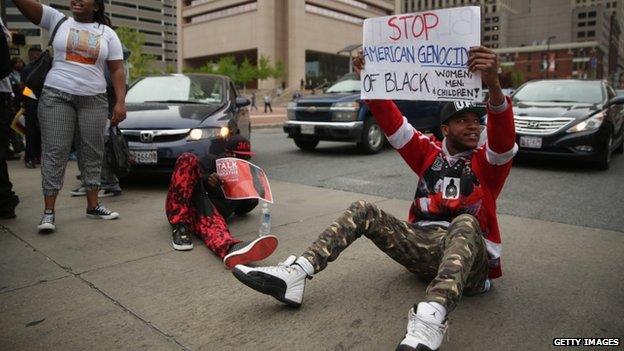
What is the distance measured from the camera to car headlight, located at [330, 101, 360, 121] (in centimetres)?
941

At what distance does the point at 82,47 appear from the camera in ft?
13.3

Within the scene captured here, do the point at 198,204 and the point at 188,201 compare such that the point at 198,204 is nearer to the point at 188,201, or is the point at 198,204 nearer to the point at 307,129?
the point at 188,201

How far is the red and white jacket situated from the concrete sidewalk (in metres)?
0.44

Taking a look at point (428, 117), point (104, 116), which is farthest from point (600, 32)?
point (104, 116)

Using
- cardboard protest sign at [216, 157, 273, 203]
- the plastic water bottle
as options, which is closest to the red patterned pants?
cardboard protest sign at [216, 157, 273, 203]

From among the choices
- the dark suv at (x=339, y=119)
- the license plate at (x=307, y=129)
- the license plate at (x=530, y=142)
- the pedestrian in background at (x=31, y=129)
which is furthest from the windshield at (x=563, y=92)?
the pedestrian in background at (x=31, y=129)

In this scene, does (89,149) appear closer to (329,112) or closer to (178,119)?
(178,119)

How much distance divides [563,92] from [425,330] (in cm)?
813

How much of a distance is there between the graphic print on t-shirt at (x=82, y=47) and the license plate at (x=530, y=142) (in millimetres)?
6216

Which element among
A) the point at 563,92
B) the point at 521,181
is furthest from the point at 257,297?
the point at 563,92

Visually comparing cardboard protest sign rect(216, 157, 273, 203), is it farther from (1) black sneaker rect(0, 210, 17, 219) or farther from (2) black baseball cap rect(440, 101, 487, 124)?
(1) black sneaker rect(0, 210, 17, 219)

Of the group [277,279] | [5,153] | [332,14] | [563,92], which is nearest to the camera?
[277,279]

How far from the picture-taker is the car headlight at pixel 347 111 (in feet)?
30.9

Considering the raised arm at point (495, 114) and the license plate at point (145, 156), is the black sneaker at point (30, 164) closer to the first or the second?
the license plate at point (145, 156)
